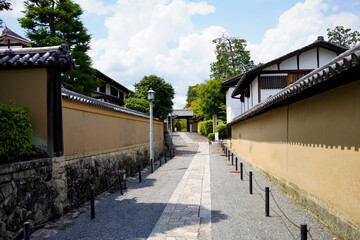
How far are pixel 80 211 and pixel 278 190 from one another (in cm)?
656

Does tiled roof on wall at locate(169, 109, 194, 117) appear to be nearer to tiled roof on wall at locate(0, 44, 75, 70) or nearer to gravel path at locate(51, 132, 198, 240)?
gravel path at locate(51, 132, 198, 240)

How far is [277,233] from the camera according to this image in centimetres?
505

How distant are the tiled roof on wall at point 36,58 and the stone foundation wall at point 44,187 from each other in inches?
98.5

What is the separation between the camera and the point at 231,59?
43844 mm

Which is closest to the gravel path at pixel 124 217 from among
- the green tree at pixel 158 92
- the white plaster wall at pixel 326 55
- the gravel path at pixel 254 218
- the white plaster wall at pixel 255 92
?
the gravel path at pixel 254 218

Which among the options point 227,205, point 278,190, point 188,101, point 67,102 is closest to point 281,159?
point 278,190

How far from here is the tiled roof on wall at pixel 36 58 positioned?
20.6 ft

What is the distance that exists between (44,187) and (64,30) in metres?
15.7

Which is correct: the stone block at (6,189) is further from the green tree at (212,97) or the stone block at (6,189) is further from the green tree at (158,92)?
the green tree at (212,97)

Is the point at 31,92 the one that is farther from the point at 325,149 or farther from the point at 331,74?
the point at 325,149

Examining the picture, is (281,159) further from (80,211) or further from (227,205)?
(80,211)

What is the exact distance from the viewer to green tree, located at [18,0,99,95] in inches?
698

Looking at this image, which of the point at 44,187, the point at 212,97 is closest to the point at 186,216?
the point at 44,187

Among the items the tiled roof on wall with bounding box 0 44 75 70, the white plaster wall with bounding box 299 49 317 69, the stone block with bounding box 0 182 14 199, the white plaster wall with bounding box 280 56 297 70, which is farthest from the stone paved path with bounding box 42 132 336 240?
the white plaster wall with bounding box 299 49 317 69
